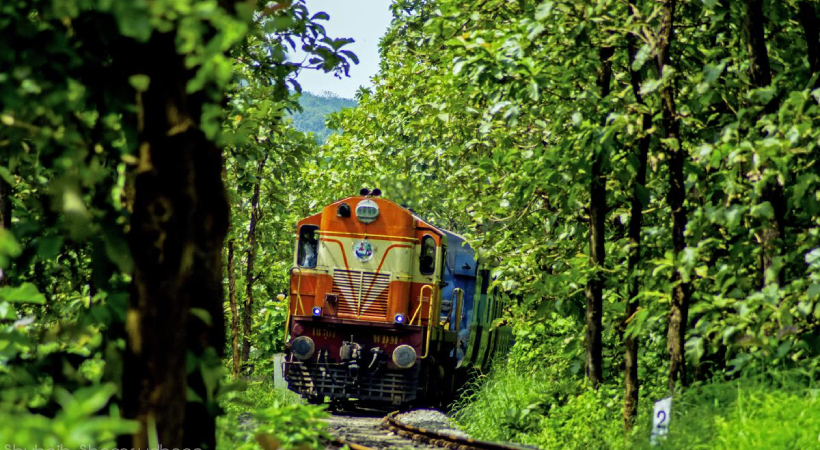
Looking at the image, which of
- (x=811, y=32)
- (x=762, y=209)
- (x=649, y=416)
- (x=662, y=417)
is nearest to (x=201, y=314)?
(x=762, y=209)

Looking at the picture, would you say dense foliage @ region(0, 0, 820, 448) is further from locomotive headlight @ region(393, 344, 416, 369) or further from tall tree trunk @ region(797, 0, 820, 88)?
locomotive headlight @ region(393, 344, 416, 369)

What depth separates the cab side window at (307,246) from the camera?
57.1 feet

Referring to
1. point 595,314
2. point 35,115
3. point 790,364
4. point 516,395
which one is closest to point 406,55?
→ point 516,395

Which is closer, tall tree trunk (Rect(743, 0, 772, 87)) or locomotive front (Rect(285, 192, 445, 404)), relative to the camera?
tall tree trunk (Rect(743, 0, 772, 87))

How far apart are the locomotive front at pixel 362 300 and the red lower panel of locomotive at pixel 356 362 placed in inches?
0.7

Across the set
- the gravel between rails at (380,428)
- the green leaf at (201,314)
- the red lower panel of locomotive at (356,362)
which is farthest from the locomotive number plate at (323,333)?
the green leaf at (201,314)

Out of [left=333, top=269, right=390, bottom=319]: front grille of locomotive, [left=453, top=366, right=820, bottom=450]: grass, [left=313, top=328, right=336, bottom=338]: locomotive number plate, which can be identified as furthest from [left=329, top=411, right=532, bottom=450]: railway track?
[left=333, top=269, right=390, bottom=319]: front grille of locomotive

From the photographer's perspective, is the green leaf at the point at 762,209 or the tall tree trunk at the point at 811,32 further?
the tall tree trunk at the point at 811,32

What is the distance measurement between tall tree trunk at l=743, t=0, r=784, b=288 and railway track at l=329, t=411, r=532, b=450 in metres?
3.69

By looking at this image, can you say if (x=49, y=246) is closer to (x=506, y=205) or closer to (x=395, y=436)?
(x=506, y=205)

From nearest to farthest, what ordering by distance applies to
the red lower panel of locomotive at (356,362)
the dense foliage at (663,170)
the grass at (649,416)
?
the dense foliage at (663,170)
the grass at (649,416)
the red lower panel of locomotive at (356,362)

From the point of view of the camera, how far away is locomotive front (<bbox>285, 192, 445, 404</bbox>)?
54.6 feet

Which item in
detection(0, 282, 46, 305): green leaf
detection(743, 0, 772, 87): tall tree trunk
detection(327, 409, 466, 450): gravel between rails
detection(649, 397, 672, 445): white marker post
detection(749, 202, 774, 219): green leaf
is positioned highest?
detection(743, 0, 772, 87): tall tree trunk

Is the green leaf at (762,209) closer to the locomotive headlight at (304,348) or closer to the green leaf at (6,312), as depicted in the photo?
the green leaf at (6,312)
